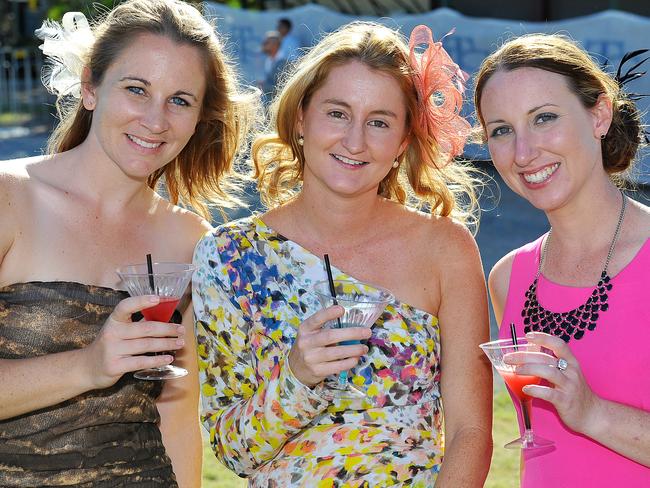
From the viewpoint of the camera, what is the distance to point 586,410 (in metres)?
2.89

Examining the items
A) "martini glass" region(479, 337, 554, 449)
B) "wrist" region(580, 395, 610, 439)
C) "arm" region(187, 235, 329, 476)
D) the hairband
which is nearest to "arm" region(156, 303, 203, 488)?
"arm" region(187, 235, 329, 476)

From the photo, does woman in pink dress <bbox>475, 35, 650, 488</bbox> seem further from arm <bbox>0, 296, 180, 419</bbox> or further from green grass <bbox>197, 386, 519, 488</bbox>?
green grass <bbox>197, 386, 519, 488</bbox>

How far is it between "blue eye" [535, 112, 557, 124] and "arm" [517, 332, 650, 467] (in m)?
0.82

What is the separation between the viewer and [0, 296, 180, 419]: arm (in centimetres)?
307

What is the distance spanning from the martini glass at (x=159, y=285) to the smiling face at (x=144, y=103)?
0.46m

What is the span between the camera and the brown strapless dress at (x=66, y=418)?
3381 millimetres

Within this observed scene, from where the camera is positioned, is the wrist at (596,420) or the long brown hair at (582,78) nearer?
the wrist at (596,420)

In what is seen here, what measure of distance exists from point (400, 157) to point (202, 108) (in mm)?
810

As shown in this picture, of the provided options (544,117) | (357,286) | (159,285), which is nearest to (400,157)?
A: (357,286)

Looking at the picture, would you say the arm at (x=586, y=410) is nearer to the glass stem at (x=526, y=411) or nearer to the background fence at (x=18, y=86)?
the glass stem at (x=526, y=411)

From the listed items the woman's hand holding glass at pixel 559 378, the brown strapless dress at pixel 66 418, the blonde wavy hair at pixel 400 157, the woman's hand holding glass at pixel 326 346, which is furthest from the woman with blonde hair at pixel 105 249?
the woman's hand holding glass at pixel 559 378

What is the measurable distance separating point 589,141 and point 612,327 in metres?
0.63

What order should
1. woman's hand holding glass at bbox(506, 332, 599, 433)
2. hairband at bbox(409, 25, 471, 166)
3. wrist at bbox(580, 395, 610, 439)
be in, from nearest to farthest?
woman's hand holding glass at bbox(506, 332, 599, 433)
wrist at bbox(580, 395, 610, 439)
hairband at bbox(409, 25, 471, 166)

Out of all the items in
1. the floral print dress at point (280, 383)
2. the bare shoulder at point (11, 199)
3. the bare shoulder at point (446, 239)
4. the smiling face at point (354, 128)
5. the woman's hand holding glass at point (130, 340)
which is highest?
the smiling face at point (354, 128)
